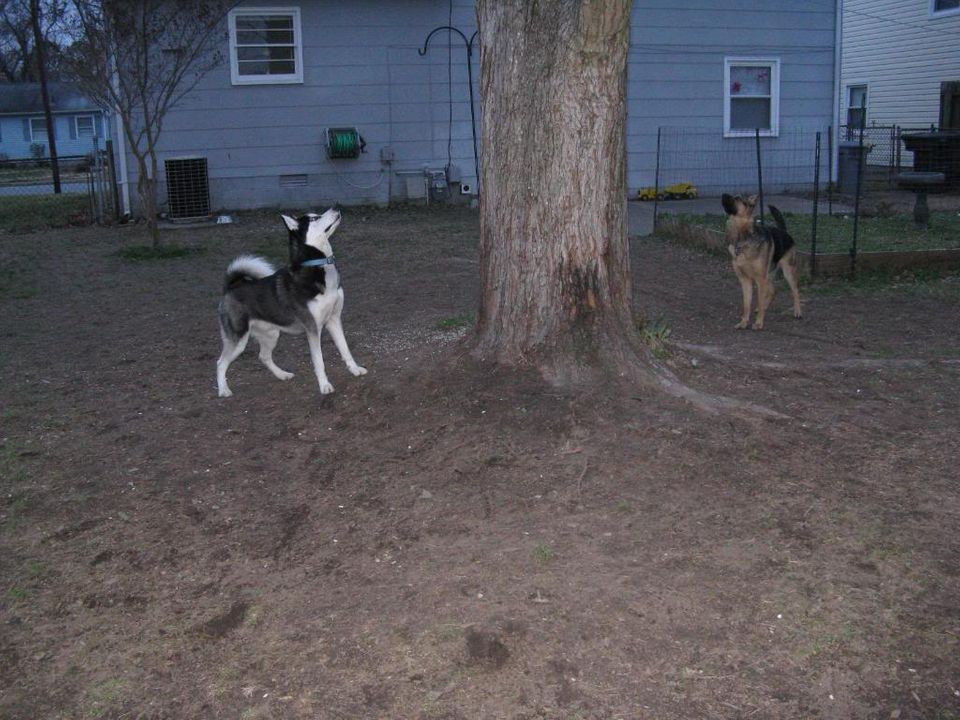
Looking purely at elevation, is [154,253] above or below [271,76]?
below

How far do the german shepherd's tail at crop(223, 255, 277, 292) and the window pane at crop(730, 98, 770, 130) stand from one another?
47.4 ft

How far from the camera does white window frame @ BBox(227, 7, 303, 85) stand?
54.9ft

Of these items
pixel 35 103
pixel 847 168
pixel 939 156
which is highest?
pixel 35 103

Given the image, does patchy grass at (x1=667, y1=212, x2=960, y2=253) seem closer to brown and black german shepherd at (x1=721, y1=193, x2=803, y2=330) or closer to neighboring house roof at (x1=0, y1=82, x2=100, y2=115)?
brown and black german shepherd at (x1=721, y1=193, x2=803, y2=330)

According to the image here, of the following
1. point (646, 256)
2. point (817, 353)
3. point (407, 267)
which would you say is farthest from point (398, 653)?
point (646, 256)

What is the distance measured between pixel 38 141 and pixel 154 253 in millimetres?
38953

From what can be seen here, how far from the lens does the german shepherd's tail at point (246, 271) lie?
649cm

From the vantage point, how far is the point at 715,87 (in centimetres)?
1870

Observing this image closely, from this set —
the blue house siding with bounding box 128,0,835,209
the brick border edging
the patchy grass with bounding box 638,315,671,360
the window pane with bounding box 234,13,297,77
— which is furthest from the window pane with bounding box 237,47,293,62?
the patchy grass with bounding box 638,315,671,360

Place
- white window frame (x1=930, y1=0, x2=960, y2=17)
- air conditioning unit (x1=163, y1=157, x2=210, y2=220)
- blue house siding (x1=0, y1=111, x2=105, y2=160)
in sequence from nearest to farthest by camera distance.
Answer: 1. air conditioning unit (x1=163, y1=157, x2=210, y2=220)
2. white window frame (x1=930, y1=0, x2=960, y2=17)
3. blue house siding (x1=0, y1=111, x2=105, y2=160)

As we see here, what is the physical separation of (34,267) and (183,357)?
560 cm

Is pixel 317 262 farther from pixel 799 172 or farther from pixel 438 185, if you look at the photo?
pixel 799 172

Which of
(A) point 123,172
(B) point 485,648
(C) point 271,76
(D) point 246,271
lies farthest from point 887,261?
(A) point 123,172

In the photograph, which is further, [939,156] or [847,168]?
[847,168]
